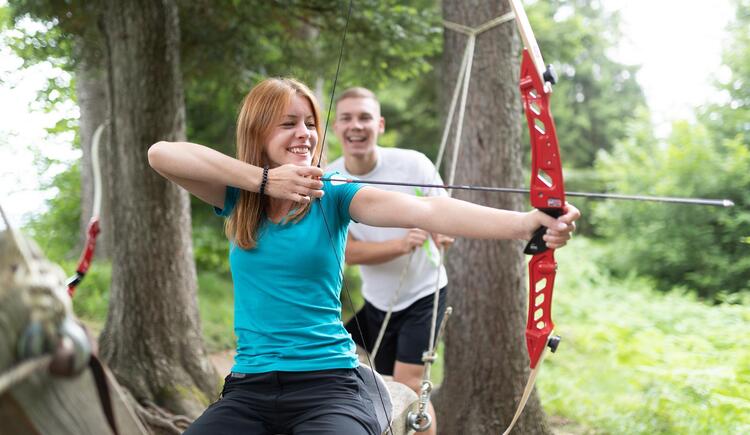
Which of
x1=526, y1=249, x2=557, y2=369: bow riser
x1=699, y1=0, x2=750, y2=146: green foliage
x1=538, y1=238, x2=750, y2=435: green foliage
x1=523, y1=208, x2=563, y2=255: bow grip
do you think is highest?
x1=699, y1=0, x2=750, y2=146: green foliage

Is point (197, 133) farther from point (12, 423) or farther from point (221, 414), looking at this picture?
point (12, 423)

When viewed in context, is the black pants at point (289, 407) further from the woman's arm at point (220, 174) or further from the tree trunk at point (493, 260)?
the tree trunk at point (493, 260)

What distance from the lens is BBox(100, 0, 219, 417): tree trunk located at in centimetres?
395

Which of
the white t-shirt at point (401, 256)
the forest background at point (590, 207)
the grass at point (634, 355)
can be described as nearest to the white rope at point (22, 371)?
the white t-shirt at point (401, 256)

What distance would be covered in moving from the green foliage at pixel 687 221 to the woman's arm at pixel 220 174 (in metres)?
7.35

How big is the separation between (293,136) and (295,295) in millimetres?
512

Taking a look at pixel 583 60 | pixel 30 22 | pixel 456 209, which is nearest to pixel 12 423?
pixel 456 209

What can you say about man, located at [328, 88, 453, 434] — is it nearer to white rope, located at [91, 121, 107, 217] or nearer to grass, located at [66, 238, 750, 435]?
white rope, located at [91, 121, 107, 217]

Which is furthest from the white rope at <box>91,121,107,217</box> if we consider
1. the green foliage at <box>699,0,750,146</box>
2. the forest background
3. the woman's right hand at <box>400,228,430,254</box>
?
the green foliage at <box>699,0,750,146</box>

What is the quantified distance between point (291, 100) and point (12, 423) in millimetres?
1237

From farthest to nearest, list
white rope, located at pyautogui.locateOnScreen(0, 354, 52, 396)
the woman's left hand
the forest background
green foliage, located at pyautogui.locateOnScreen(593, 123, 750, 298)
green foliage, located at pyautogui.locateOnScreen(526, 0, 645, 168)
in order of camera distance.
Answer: green foliage, located at pyautogui.locateOnScreen(526, 0, 645, 168) → green foliage, located at pyautogui.locateOnScreen(593, 123, 750, 298) → the forest background → the woman's left hand → white rope, located at pyautogui.locateOnScreen(0, 354, 52, 396)

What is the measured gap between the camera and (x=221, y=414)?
1.92 meters

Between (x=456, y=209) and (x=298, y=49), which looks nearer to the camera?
(x=456, y=209)

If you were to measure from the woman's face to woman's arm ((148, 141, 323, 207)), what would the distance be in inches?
6.1
